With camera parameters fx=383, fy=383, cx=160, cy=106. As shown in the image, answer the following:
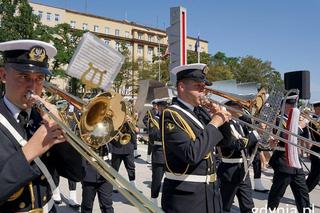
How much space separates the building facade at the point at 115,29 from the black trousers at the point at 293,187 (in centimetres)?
5769

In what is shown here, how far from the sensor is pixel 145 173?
11000 millimetres

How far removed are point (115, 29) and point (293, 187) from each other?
230ft

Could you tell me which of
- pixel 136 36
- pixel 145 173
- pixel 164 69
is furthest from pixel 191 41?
pixel 145 173

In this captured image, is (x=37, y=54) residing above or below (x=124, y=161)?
above

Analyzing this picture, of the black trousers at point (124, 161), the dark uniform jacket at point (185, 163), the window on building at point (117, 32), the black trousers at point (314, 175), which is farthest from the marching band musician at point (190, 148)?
the window on building at point (117, 32)

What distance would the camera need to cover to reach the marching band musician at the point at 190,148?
130 inches

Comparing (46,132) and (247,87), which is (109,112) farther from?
(247,87)

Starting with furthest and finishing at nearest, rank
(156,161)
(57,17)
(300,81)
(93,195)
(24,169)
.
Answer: (57,17)
(300,81)
(156,161)
(93,195)
(24,169)

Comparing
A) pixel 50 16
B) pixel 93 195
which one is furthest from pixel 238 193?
pixel 50 16

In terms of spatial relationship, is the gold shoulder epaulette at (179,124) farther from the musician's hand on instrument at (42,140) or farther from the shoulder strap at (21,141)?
Result: the musician's hand on instrument at (42,140)

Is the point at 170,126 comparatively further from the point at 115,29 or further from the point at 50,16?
the point at 115,29

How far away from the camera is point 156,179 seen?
24.1ft

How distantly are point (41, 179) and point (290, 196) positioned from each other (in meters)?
7.16

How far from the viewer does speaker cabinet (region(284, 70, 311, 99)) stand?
11516 millimetres
